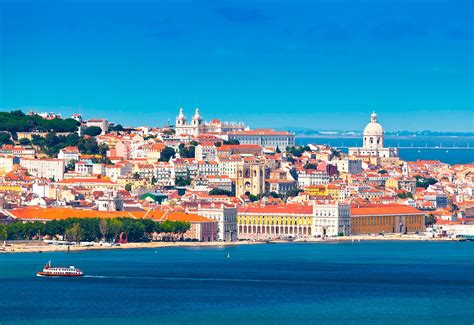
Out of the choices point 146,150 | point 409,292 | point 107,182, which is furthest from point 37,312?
point 146,150

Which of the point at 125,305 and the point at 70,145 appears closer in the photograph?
the point at 125,305

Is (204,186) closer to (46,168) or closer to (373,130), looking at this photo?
(46,168)

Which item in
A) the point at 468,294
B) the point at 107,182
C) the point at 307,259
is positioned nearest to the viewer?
the point at 468,294

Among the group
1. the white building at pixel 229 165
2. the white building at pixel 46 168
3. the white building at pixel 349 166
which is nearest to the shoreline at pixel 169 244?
the white building at pixel 229 165

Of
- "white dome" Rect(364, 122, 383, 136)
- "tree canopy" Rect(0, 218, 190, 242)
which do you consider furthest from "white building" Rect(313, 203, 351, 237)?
"white dome" Rect(364, 122, 383, 136)

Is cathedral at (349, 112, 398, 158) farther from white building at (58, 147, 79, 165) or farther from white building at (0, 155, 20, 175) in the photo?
white building at (0, 155, 20, 175)

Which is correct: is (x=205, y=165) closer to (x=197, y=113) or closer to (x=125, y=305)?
(x=197, y=113)

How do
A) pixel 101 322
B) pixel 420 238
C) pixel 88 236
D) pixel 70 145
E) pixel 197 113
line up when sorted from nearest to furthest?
pixel 101 322 → pixel 88 236 → pixel 420 238 → pixel 70 145 → pixel 197 113

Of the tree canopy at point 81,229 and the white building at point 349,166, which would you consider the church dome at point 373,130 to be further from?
the tree canopy at point 81,229
